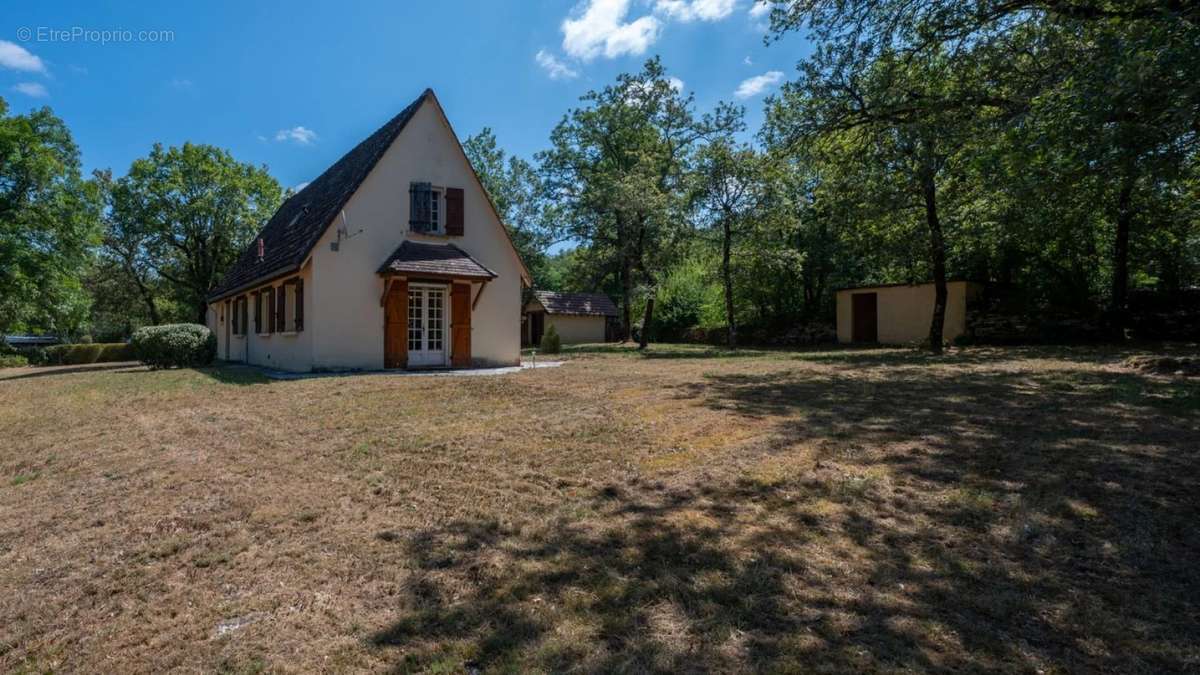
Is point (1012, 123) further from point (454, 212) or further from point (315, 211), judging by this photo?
point (315, 211)

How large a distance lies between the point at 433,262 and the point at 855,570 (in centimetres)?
1228

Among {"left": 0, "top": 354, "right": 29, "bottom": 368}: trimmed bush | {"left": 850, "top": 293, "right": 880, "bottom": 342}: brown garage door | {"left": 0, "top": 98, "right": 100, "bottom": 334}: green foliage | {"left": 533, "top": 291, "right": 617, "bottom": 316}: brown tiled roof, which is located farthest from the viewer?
{"left": 533, "top": 291, "right": 617, "bottom": 316}: brown tiled roof

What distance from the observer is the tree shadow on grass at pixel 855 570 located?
7.68ft

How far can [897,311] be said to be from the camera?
22484mm

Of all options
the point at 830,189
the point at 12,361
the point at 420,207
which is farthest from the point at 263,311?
the point at 12,361

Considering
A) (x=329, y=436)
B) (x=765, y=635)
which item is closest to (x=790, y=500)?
(x=765, y=635)

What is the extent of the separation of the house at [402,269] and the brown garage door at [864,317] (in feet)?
50.7

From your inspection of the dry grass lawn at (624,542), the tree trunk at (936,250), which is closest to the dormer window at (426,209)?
the dry grass lawn at (624,542)

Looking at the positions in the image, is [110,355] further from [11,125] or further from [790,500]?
[790,500]

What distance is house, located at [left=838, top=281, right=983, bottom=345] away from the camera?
2056cm

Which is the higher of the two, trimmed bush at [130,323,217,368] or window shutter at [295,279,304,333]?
window shutter at [295,279,304,333]

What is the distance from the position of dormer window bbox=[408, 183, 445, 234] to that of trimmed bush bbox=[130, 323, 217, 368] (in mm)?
8033

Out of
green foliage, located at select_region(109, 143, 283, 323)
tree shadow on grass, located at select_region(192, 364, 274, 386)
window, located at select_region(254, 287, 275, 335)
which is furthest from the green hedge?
tree shadow on grass, located at select_region(192, 364, 274, 386)

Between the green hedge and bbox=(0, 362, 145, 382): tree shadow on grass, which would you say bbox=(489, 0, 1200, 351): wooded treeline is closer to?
bbox=(0, 362, 145, 382): tree shadow on grass
